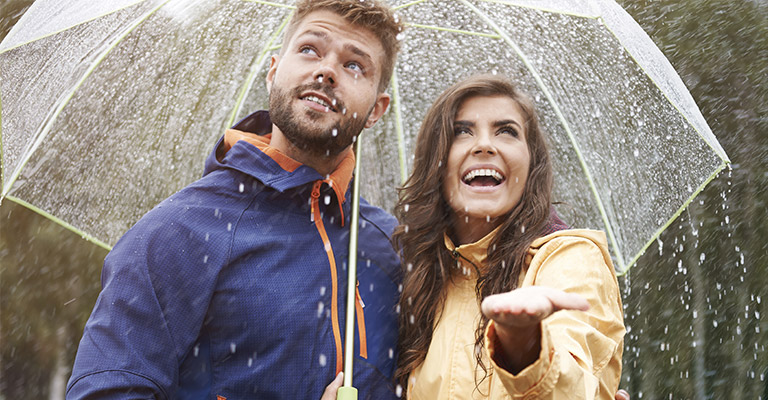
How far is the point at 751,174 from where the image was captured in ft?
20.0

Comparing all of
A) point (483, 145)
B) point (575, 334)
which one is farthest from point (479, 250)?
point (575, 334)

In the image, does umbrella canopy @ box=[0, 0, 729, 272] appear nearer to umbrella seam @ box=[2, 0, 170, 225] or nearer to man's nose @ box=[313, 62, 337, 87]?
umbrella seam @ box=[2, 0, 170, 225]

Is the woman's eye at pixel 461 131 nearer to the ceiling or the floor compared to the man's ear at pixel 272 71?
nearer to the floor

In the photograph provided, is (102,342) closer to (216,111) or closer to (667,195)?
(216,111)

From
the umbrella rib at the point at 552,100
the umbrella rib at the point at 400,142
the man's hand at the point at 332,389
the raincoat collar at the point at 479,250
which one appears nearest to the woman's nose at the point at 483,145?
the raincoat collar at the point at 479,250

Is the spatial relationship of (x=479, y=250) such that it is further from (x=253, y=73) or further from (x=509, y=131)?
(x=253, y=73)

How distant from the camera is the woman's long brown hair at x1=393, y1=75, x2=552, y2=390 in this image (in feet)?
8.06

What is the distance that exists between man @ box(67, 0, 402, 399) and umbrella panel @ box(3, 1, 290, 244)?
0.33 metres

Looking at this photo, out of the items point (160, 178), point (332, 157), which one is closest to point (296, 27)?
point (332, 157)

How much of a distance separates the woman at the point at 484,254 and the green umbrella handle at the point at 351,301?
0.25 meters

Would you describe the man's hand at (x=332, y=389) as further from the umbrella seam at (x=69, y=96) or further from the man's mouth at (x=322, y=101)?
the umbrella seam at (x=69, y=96)

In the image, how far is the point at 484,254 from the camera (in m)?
2.53

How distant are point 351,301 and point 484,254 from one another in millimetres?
498

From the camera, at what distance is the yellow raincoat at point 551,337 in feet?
5.53
